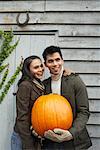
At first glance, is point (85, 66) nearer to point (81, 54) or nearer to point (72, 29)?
point (81, 54)

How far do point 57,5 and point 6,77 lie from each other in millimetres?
1104

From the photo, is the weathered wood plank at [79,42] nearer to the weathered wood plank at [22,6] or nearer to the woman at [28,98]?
the weathered wood plank at [22,6]

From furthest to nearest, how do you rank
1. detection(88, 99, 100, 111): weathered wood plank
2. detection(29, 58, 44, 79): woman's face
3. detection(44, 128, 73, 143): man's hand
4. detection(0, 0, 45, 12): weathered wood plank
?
detection(0, 0, 45, 12): weathered wood plank, detection(88, 99, 100, 111): weathered wood plank, detection(29, 58, 44, 79): woman's face, detection(44, 128, 73, 143): man's hand

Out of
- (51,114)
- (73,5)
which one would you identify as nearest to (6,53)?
(73,5)

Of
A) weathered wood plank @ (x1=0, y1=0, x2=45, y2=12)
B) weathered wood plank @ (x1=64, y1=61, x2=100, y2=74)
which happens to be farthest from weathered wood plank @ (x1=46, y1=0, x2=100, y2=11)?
weathered wood plank @ (x1=64, y1=61, x2=100, y2=74)

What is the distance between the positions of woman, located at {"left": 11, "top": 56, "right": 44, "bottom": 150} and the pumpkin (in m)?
0.09

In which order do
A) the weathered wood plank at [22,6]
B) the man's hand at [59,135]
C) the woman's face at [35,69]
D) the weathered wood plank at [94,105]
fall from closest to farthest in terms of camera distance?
the man's hand at [59,135]
the woman's face at [35,69]
the weathered wood plank at [94,105]
the weathered wood plank at [22,6]

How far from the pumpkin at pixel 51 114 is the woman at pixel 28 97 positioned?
0.09 meters

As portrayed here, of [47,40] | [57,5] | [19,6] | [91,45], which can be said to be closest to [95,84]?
[91,45]

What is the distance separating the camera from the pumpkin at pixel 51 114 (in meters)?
3.13

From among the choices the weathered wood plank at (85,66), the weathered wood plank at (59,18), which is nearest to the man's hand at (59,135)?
the weathered wood plank at (85,66)

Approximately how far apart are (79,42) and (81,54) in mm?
151

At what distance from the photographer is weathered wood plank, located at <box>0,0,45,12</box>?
4.21 metres

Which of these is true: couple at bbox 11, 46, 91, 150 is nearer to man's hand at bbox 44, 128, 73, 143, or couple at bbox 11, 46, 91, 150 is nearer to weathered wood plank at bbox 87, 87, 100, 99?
man's hand at bbox 44, 128, 73, 143
